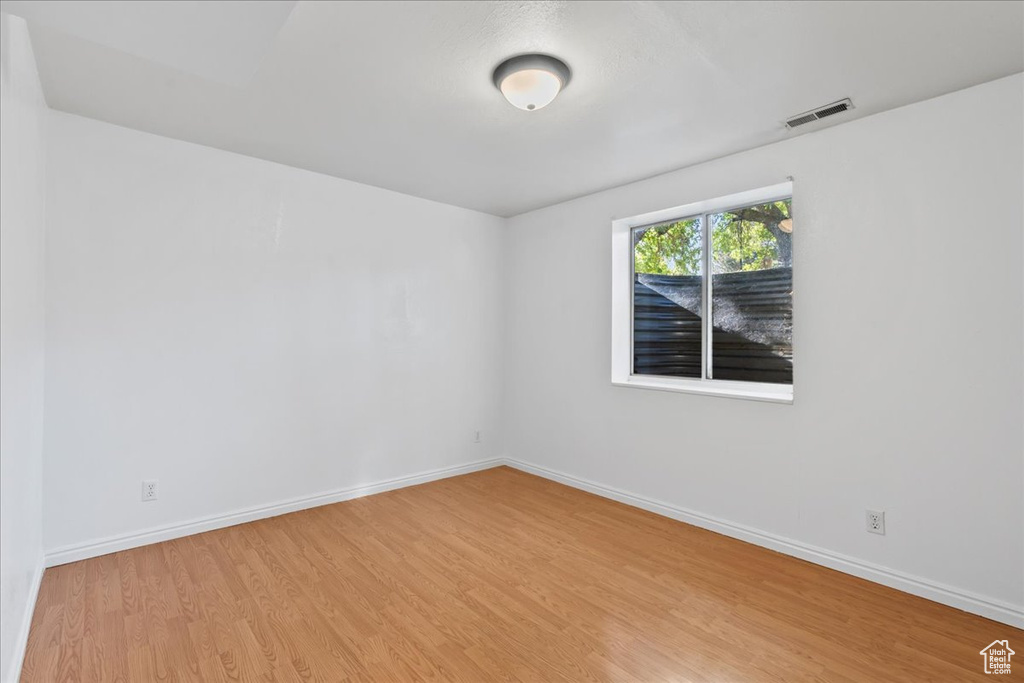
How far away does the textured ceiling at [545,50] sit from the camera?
5.94 feet

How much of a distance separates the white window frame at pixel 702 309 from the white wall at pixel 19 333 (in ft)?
11.1

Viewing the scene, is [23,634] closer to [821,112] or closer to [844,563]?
[844,563]

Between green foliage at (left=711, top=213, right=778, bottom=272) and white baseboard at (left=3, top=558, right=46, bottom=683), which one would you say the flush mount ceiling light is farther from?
white baseboard at (left=3, top=558, right=46, bottom=683)

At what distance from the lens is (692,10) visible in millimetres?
1775

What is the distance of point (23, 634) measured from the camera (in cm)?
191

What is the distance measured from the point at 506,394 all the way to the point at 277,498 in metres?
2.25

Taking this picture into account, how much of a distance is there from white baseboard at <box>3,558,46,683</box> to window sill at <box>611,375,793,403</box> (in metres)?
3.46

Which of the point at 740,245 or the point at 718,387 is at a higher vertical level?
the point at 740,245

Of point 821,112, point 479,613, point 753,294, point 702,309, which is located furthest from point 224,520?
point 821,112

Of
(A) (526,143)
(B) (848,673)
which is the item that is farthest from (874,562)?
(A) (526,143)

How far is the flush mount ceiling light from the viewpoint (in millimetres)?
2082

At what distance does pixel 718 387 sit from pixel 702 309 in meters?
0.61

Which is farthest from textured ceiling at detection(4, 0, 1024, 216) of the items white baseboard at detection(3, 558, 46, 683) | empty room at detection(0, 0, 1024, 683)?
white baseboard at detection(3, 558, 46, 683)

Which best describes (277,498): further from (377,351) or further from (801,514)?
(801,514)
